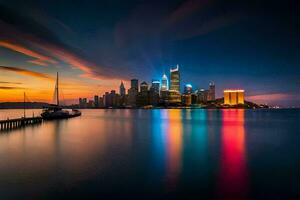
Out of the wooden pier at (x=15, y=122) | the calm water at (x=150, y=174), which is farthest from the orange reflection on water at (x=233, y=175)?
the wooden pier at (x=15, y=122)

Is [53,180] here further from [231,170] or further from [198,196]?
[231,170]

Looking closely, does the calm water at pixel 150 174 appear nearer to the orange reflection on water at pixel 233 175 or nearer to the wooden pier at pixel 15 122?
A: the orange reflection on water at pixel 233 175

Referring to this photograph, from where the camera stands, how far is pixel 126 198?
12312 millimetres

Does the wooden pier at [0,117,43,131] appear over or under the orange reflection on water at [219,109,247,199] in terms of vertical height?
over

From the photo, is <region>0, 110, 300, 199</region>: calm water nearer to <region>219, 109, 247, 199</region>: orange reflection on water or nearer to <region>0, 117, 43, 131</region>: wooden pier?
<region>219, 109, 247, 199</region>: orange reflection on water

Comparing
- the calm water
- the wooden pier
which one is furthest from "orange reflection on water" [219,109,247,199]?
the wooden pier

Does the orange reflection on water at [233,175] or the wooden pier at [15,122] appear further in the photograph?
the wooden pier at [15,122]

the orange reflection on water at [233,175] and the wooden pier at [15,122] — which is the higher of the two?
the wooden pier at [15,122]

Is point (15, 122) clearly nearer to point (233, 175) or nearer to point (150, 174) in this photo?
point (150, 174)

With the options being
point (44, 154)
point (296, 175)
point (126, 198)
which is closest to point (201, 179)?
point (126, 198)

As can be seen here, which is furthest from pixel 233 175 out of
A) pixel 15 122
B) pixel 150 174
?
pixel 15 122

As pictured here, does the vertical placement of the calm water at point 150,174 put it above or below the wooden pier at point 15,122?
below

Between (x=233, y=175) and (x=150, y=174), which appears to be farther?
(x=150, y=174)

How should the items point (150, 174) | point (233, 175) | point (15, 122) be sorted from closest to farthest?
point (233, 175), point (150, 174), point (15, 122)
